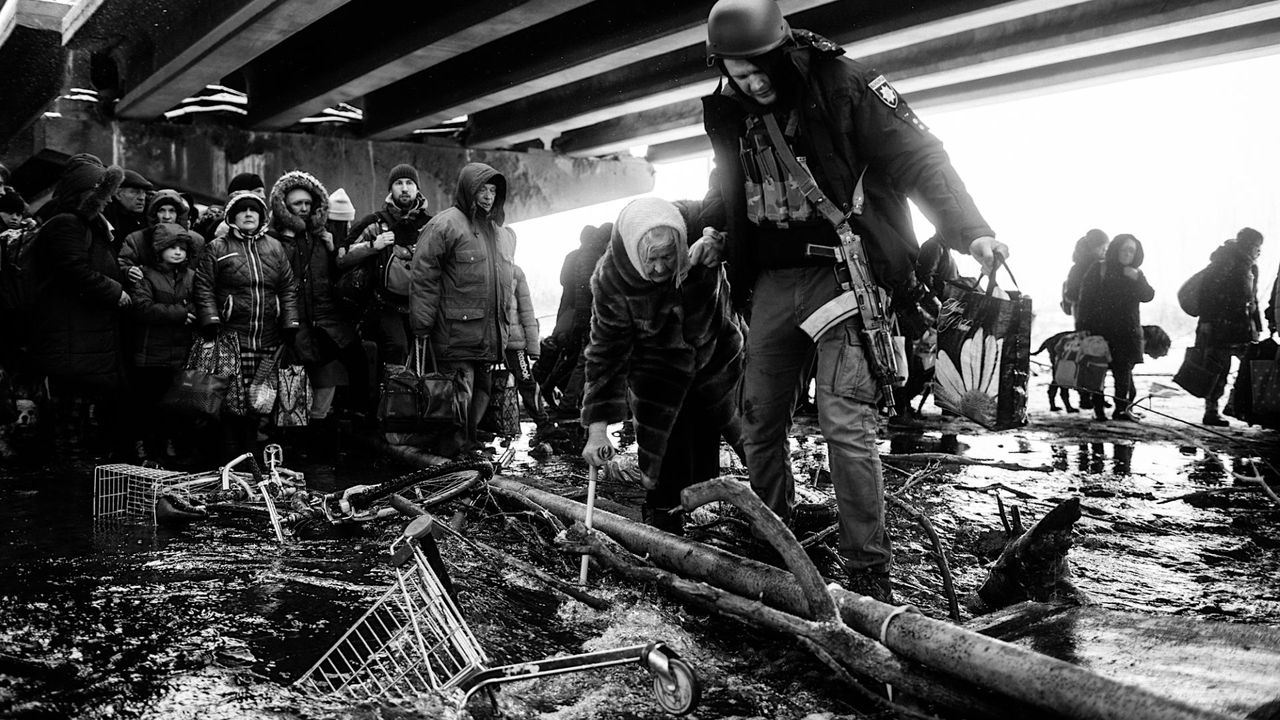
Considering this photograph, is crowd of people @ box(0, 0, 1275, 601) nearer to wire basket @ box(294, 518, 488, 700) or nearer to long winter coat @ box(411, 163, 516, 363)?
long winter coat @ box(411, 163, 516, 363)

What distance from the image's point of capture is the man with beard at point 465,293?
7.73 m

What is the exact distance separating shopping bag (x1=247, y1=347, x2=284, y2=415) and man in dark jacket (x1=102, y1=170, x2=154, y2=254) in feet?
6.54

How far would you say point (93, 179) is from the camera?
7.48 meters

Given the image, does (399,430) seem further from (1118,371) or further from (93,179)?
(1118,371)

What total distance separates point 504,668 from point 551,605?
5.12ft

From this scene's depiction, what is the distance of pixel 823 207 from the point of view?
396 cm

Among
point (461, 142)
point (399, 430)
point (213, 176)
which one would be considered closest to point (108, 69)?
point (213, 176)

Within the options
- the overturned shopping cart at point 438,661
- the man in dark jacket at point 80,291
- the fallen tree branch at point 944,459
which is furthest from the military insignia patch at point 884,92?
the man in dark jacket at point 80,291

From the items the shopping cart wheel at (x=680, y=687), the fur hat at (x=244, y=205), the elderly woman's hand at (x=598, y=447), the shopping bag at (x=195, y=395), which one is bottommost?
the shopping cart wheel at (x=680, y=687)

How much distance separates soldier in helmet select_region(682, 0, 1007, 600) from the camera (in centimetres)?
378

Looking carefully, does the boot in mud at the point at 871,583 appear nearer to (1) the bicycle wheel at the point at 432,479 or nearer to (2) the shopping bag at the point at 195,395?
(1) the bicycle wheel at the point at 432,479

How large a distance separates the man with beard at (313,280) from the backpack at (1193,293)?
969 cm

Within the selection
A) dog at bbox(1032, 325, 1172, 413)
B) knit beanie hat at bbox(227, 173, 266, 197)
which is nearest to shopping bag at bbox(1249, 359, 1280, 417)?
dog at bbox(1032, 325, 1172, 413)

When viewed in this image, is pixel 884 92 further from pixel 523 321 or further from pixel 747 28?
pixel 523 321
